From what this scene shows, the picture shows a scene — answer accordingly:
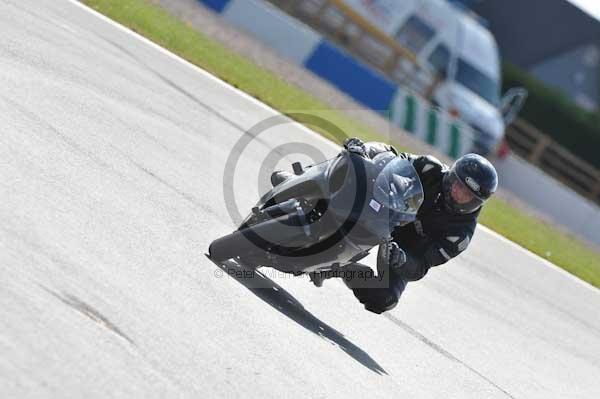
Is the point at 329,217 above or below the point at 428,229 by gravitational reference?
above

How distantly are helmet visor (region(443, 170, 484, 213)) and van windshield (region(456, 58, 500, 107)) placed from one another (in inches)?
739

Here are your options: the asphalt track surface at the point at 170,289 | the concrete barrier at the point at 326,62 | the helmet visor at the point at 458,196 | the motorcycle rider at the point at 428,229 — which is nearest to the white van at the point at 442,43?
the concrete barrier at the point at 326,62

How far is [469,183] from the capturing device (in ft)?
27.9

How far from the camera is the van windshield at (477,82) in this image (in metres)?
27.4

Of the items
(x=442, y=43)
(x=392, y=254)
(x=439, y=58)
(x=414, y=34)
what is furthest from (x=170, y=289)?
(x=414, y=34)

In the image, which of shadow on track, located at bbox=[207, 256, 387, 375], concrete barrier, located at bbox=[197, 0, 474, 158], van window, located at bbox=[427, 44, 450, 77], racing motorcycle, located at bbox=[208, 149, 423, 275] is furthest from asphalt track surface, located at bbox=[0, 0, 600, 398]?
van window, located at bbox=[427, 44, 450, 77]

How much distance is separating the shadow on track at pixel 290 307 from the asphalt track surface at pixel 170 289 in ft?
0.10

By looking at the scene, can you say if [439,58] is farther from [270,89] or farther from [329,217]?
[329,217]

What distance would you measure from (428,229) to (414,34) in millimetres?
19291

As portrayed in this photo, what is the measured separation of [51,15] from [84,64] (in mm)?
1837

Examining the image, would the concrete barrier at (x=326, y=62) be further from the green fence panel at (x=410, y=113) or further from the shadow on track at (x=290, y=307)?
the shadow on track at (x=290, y=307)

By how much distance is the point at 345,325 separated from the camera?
845 cm

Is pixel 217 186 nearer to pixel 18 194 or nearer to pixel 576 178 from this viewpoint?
pixel 18 194

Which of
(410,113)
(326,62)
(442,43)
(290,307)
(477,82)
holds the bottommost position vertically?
(326,62)
